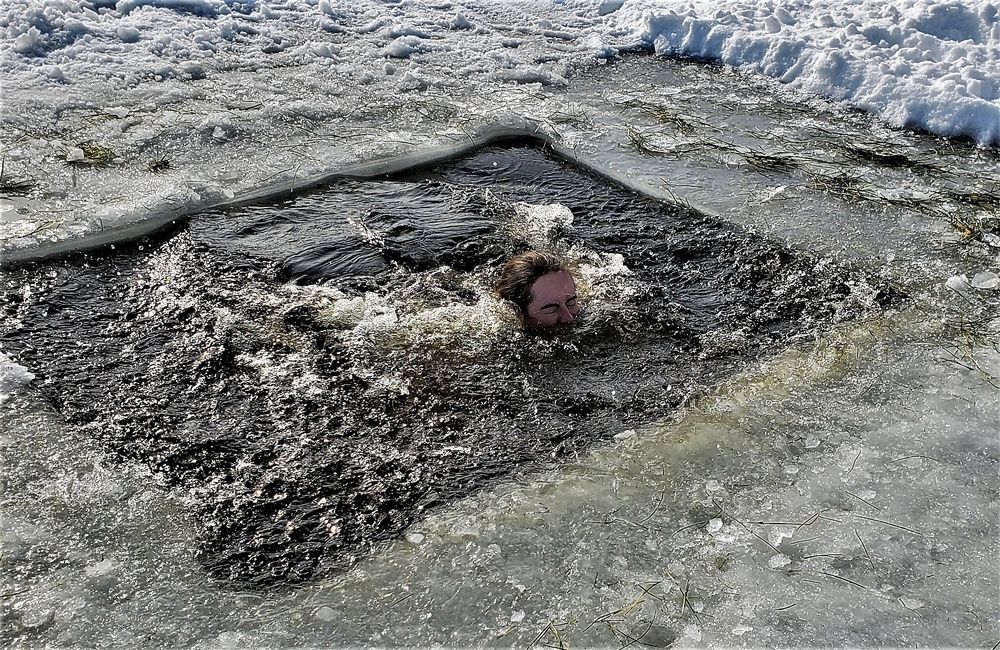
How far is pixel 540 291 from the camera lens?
14.3ft

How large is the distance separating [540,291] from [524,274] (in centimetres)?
13

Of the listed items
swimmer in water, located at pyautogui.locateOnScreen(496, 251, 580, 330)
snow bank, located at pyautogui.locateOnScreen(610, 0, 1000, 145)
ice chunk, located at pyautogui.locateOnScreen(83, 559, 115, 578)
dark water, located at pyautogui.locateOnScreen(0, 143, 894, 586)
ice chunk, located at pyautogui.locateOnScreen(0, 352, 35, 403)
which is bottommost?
ice chunk, located at pyautogui.locateOnScreen(83, 559, 115, 578)

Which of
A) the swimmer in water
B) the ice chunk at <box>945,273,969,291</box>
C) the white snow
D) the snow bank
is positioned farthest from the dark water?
the snow bank

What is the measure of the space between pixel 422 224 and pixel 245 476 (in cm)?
234

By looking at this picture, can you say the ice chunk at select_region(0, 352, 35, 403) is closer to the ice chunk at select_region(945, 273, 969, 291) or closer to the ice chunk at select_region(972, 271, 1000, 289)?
the ice chunk at select_region(945, 273, 969, 291)

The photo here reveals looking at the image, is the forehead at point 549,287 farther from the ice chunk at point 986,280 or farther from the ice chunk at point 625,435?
the ice chunk at point 986,280

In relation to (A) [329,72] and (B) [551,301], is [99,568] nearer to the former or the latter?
(B) [551,301]

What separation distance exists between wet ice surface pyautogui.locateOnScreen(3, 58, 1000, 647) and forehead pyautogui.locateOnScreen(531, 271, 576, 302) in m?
0.97

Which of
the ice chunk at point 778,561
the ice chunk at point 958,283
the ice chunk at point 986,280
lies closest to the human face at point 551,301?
the ice chunk at point 778,561

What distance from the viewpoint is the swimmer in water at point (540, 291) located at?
4359mm

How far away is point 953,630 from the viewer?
9.53 ft

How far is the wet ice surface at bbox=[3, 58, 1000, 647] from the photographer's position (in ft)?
9.45

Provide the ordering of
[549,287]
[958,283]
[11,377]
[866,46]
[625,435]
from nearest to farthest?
[625,435] → [11,377] → [549,287] → [958,283] → [866,46]

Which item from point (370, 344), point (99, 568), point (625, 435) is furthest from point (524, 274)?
point (99, 568)
